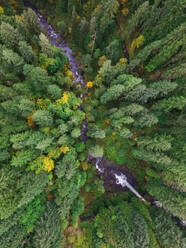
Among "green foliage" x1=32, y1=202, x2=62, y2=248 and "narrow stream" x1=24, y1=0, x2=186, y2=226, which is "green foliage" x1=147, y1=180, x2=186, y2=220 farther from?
"green foliage" x1=32, y1=202, x2=62, y2=248

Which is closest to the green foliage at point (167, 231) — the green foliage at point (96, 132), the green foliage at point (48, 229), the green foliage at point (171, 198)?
the green foliage at point (171, 198)


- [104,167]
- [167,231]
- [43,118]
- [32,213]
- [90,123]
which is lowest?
[167,231]

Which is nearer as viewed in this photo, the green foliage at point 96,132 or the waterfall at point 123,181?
the green foliage at point 96,132

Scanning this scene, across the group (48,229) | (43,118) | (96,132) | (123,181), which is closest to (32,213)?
(48,229)

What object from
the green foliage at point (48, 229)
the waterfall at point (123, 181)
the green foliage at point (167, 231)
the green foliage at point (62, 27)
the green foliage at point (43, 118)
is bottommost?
the green foliage at point (167, 231)

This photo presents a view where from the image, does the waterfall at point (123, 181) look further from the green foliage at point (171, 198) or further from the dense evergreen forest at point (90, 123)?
the green foliage at point (171, 198)

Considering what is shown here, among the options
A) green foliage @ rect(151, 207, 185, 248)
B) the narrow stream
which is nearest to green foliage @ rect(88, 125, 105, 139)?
the narrow stream

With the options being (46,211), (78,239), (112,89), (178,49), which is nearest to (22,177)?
(46,211)

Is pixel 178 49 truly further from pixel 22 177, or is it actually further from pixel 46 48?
pixel 22 177

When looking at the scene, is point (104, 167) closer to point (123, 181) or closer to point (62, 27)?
point (123, 181)
